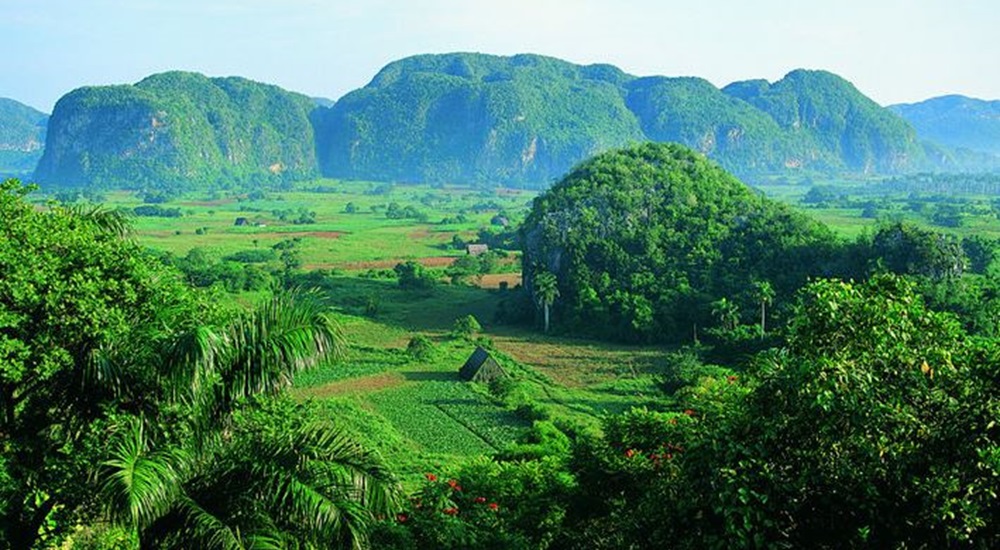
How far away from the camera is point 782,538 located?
7.96 metres

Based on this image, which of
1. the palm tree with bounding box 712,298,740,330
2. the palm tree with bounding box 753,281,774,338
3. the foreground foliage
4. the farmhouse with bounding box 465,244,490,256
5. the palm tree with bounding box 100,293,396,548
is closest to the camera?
the palm tree with bounding box 100,293,396,548

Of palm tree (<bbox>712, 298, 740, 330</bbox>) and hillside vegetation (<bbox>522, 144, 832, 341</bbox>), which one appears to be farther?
hillside vegetation (<bbox>522, 144, 832, 341</bbox>)

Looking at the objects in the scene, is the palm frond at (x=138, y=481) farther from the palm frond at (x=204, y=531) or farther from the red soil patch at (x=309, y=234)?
the red soil patch at (x=309, y=234)

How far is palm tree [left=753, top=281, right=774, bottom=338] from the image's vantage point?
43.9 metres

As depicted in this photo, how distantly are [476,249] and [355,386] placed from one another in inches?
1882

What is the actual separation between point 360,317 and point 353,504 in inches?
1790

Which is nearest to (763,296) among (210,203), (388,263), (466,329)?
(466,329)

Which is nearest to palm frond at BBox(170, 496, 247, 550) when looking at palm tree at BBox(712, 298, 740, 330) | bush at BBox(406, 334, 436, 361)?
bush at BBox(406, 334, 436, 361)

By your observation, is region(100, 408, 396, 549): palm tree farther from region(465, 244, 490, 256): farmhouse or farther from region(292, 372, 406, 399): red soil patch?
region(465, 244, 490, 256): farmhouse

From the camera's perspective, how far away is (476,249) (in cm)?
→ 8425

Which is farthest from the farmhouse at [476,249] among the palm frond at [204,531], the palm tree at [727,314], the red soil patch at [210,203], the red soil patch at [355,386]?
the red soil patch at [210,203]

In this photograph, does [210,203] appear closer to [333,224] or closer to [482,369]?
[333,224]

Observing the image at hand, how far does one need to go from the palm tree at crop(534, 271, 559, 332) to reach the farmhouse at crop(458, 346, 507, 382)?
539 inches

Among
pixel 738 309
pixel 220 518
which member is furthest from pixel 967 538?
pixel 738 309
